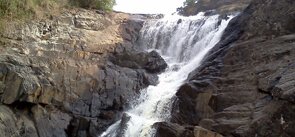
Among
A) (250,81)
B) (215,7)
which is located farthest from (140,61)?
(215,7)

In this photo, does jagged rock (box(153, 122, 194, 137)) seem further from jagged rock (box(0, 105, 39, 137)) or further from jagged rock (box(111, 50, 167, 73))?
jagged rock (box(111, 50, 167, 73))

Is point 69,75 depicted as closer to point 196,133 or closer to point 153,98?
point 153,98

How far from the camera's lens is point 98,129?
1700 cm

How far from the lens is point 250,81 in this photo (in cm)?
1287

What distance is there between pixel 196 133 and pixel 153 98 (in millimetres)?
6307

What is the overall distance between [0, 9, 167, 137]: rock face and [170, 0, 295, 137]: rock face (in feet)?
13.6

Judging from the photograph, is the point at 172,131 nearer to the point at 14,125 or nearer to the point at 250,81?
the point at 250,81

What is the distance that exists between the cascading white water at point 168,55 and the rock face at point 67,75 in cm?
91

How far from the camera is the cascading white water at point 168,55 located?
51.7 ft

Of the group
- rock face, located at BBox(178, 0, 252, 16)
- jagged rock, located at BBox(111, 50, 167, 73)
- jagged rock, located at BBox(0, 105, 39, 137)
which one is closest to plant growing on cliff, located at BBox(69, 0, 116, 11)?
jagged rock, located at BBox(111, 50, 167, 73)

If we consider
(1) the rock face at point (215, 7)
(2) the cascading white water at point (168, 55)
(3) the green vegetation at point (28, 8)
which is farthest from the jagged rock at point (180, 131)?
(1) the rock face at point (215, 7)

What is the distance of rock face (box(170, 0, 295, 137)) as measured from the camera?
10762 millimetres

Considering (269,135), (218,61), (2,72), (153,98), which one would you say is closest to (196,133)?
(269,135)

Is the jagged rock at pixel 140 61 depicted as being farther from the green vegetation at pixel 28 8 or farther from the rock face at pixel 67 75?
the green vegetation at pixel 28 8
